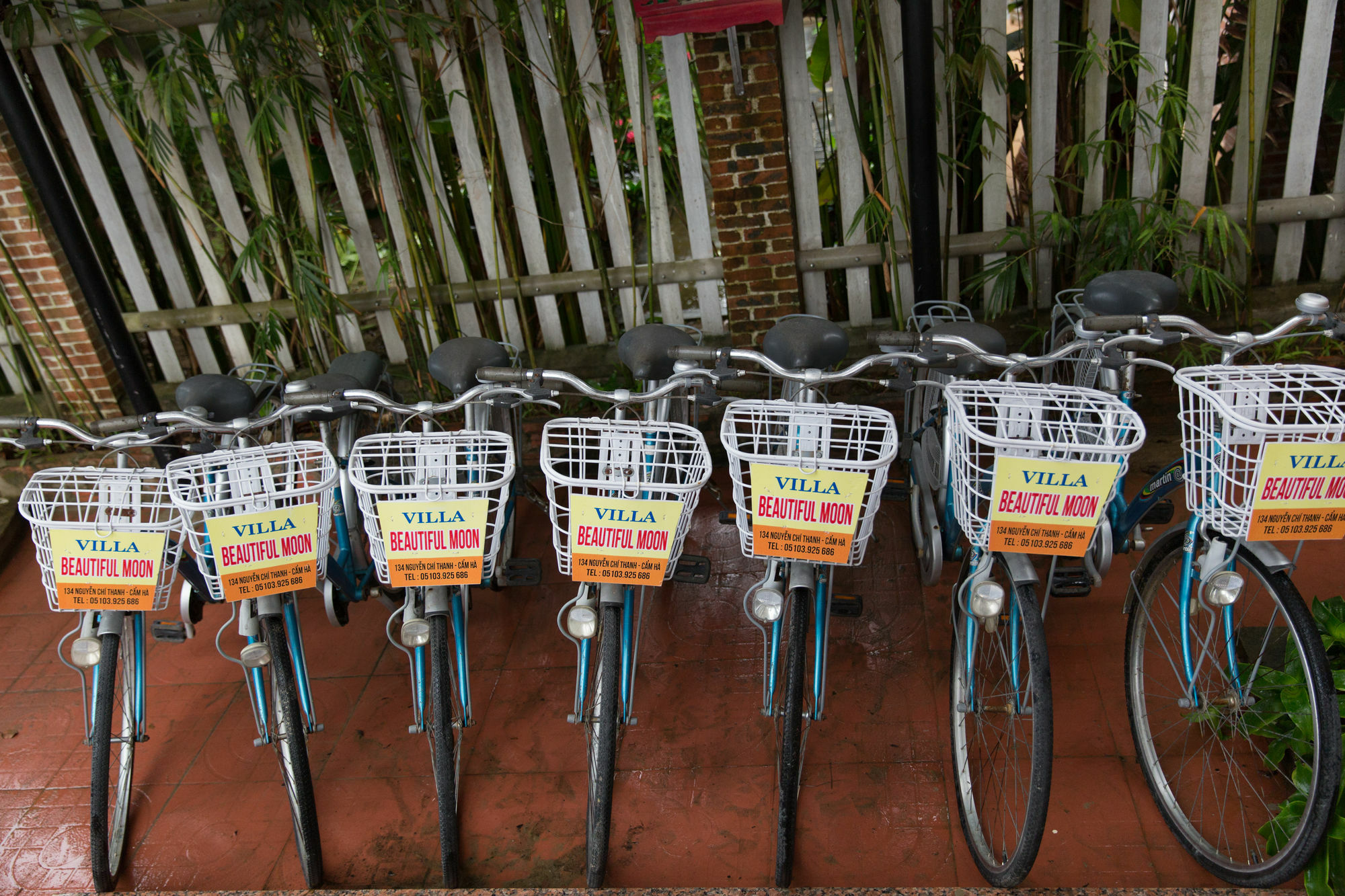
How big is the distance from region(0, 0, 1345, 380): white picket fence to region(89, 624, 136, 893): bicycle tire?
217 centimetres

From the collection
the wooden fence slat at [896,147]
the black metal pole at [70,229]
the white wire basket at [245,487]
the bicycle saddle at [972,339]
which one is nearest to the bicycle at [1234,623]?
the bicycle saddle at [972,339]

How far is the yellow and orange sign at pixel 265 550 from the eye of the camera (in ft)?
7.88

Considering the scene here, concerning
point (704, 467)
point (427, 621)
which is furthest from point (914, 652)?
point (427, 621)

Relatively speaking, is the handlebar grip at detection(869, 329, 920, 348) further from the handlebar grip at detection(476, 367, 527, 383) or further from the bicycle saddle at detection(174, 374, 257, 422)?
the bicycle saddle at detection(174, 374, 257, 422)

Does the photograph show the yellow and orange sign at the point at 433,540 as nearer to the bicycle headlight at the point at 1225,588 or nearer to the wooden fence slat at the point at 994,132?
the bicycle headlight at the point at 1225,588

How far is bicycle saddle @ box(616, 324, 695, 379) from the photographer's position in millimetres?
2855

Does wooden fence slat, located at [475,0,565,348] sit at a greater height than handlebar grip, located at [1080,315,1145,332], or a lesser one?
greater

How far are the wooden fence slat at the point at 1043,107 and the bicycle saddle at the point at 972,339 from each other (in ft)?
4.78

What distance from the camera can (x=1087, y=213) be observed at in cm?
400

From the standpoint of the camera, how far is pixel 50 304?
459 centimetres

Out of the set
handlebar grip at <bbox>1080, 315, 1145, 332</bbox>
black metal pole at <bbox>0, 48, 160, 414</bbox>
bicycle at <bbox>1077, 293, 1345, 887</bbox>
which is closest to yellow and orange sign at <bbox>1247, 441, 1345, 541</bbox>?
bicycle at <bbox>1077, 293, 1345, 887</bbox>

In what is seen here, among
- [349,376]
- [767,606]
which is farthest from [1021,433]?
[349,376]

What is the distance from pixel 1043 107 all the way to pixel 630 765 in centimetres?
310

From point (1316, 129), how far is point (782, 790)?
3.52 meters
